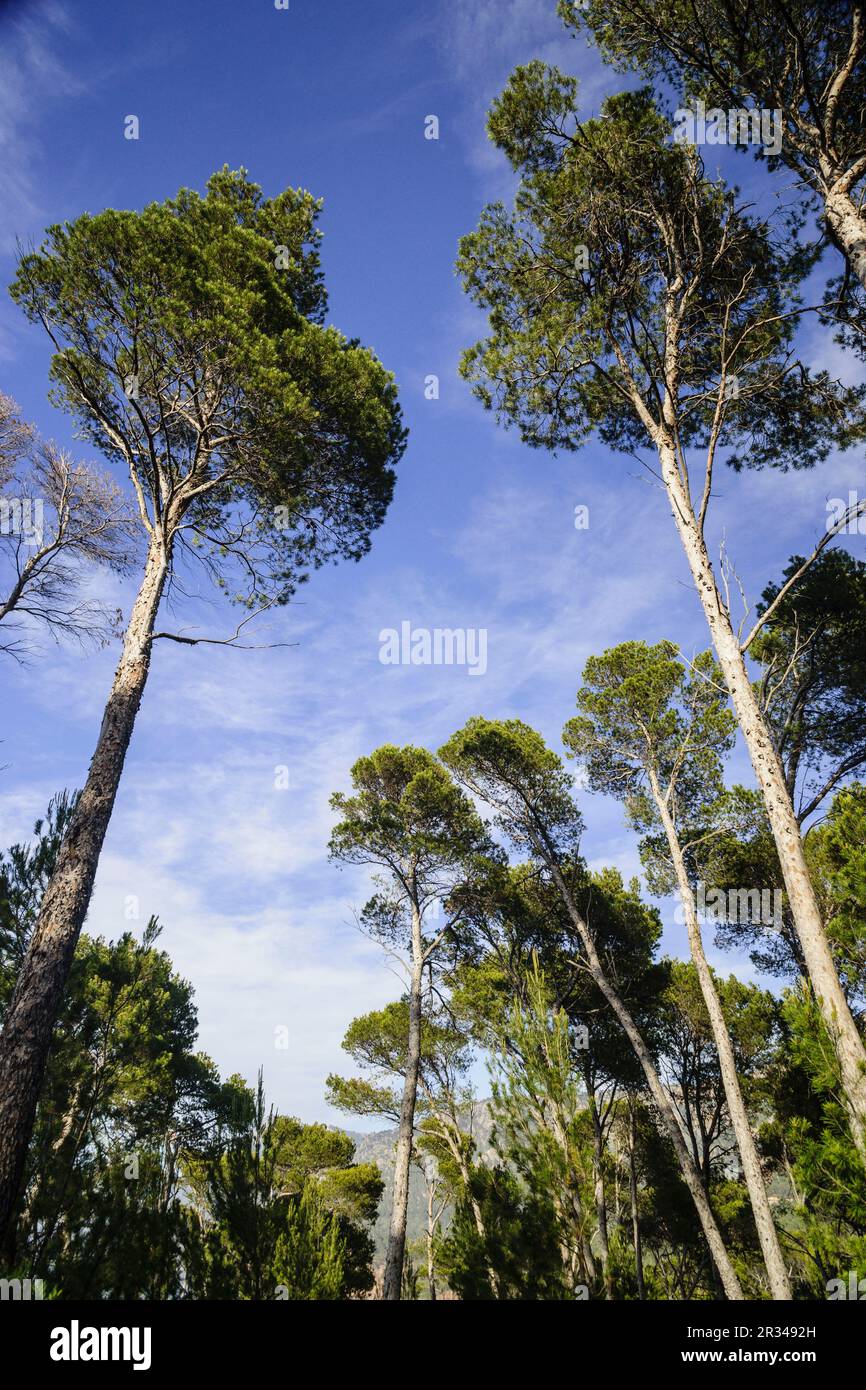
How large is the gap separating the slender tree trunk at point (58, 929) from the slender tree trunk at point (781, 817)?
19.6 feet

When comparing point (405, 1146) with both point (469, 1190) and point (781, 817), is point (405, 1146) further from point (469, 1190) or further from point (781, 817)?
point (781, 817)

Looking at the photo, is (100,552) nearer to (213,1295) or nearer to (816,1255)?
(213,1295)

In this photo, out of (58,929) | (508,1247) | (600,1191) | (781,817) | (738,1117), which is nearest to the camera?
(508,1247)

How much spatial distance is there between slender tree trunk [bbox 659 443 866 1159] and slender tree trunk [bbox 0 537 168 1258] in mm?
5981

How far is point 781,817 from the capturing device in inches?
232

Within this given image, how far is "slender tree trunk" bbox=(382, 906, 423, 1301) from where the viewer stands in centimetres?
1027

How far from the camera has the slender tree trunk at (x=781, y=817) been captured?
4.51 meters

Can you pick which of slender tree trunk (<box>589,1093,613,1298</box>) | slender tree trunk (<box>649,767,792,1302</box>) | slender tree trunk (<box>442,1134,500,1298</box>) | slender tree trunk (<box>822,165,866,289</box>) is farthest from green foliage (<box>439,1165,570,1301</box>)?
slender tree trunk (<box>822,165,866,289</box>)

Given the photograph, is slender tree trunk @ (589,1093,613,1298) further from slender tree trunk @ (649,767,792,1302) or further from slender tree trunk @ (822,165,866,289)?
slender tree trunk @ (822,165,866,289)

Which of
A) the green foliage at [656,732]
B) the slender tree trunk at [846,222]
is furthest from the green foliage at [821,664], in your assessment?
the slender tree trunk at [846,222]

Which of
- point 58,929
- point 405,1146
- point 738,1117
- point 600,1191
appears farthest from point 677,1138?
point 58,929

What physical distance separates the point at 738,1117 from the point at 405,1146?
579 cm

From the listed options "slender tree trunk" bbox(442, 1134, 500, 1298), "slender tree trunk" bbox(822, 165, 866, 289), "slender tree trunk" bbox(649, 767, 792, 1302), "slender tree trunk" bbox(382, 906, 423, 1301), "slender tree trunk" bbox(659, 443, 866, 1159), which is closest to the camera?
"slender tree trunk" bbox(659, 443, 866, 1159)
